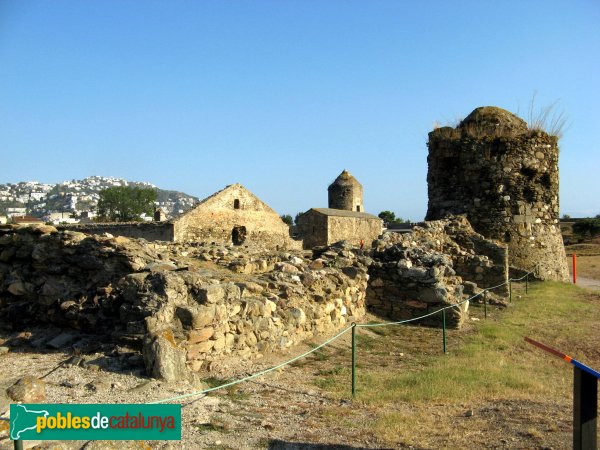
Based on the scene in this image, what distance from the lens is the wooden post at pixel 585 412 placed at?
3303 millimetres

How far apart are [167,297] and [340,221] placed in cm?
2989

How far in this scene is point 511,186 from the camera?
16531mm

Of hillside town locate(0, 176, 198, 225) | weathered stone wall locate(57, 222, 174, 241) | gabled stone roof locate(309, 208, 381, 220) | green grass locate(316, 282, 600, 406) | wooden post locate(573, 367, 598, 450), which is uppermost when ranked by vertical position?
hillside town locate(0, 176, 198, 225)

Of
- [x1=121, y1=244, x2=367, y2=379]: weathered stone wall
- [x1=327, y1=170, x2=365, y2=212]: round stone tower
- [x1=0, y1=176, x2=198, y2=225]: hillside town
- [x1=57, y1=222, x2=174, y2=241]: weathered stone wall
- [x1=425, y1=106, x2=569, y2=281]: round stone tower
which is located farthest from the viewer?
[x1=0, y1=176, x2=198, y2=225]: hillside town

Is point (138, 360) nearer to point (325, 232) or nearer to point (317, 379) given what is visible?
point (317, 379)

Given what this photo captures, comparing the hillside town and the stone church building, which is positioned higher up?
the hillside town

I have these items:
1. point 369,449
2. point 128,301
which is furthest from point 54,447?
point 128,301

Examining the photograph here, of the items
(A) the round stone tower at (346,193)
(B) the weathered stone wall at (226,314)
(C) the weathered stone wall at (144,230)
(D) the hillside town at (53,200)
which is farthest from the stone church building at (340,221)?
(D) the hillside town at (53,200)

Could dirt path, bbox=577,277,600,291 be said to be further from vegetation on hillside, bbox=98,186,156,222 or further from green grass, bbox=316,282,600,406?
vegetation on hillside, bbox=98,186,156,222

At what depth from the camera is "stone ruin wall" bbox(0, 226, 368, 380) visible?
5.32 metres

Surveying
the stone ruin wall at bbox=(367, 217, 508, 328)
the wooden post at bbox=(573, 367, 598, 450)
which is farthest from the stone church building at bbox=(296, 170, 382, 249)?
the wooden post at bbox=(573, 367, 598, 450)

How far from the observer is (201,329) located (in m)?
5.42

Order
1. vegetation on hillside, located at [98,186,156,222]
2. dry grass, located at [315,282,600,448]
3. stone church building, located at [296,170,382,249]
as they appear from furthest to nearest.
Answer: vegetation on hillside, located at [98,186,156,222]
stone church building, located at [296,170,382,249]
dry grass, located at [315,282,600,448]

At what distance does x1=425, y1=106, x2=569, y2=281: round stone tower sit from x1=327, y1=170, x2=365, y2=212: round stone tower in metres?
25.2
